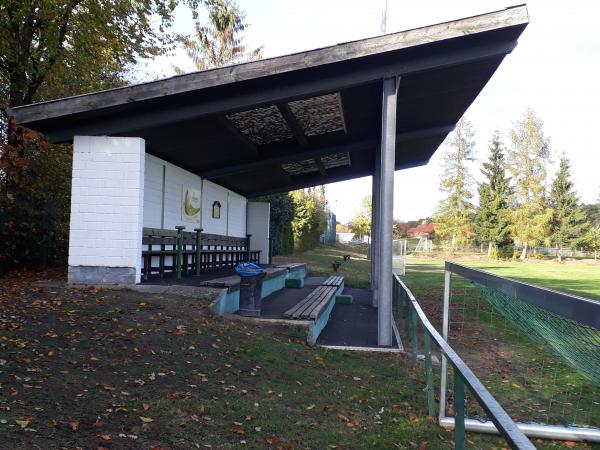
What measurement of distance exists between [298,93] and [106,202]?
3517mm

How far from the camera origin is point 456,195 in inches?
2438

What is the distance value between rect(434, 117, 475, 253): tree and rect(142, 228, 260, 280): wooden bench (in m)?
45.7

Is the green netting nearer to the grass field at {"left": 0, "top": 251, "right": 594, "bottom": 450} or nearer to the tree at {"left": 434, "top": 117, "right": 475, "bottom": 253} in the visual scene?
the grass field at {"left": 0, "top": 251, "right": 594, "bottom": 450}

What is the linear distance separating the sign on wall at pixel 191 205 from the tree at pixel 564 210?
166ft

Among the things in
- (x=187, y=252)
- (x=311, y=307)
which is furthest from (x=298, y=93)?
(x=187, y=252)

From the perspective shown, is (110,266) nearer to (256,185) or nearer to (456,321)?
(456,321)

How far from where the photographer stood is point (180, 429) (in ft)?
12.7

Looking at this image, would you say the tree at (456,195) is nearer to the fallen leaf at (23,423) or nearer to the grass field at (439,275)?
the grass field at (439,275)

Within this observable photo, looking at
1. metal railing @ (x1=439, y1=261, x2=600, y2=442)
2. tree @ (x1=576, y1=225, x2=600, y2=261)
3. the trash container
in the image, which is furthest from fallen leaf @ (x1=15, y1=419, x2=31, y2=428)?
tree @ (x1=576, y1=225, x2=600, y2=261)

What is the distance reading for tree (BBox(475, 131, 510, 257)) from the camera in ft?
183

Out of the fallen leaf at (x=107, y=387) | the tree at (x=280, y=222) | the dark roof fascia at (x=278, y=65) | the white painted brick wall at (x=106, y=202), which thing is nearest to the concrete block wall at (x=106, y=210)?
the white painted brick wall at (x=106, y=202)

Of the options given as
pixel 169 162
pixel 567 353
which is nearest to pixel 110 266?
pixel 169 162

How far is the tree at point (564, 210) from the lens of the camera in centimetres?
5581

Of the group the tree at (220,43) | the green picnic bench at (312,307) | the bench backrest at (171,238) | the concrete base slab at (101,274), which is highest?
the tree at (220,43)
